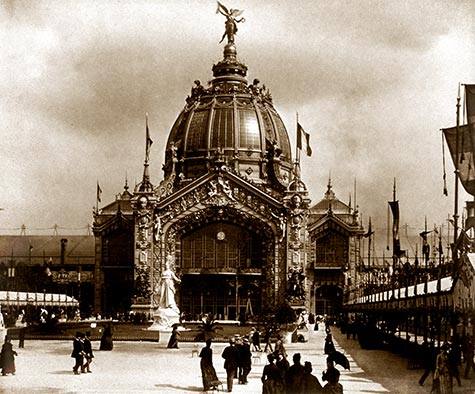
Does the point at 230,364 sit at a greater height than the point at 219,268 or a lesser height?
lesser

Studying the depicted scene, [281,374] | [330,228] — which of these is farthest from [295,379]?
[330,228]

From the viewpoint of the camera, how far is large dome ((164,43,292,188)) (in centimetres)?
9044

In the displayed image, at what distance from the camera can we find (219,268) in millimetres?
80312

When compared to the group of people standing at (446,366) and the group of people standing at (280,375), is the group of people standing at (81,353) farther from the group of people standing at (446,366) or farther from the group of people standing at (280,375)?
the group of people standing at (446,366)

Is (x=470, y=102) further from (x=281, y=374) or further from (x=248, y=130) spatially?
(x=248, y=130)

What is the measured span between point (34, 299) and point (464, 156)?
53670 mm

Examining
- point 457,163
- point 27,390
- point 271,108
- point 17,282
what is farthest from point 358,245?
point 27,390

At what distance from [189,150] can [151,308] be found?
72.5 feet

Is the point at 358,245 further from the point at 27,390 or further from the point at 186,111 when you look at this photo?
the point at 27,390

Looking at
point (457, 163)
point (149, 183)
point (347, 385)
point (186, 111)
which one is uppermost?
point (186, 111)

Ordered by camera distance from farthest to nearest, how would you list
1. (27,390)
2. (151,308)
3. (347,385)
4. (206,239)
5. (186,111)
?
(186,111) → (206,239) → (151,308) → (347,385) → (27,390)

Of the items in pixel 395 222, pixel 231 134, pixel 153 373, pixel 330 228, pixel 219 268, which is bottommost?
pixel 153 373

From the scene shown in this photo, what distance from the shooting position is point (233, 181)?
7981 cm

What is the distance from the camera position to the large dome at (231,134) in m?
90.4
